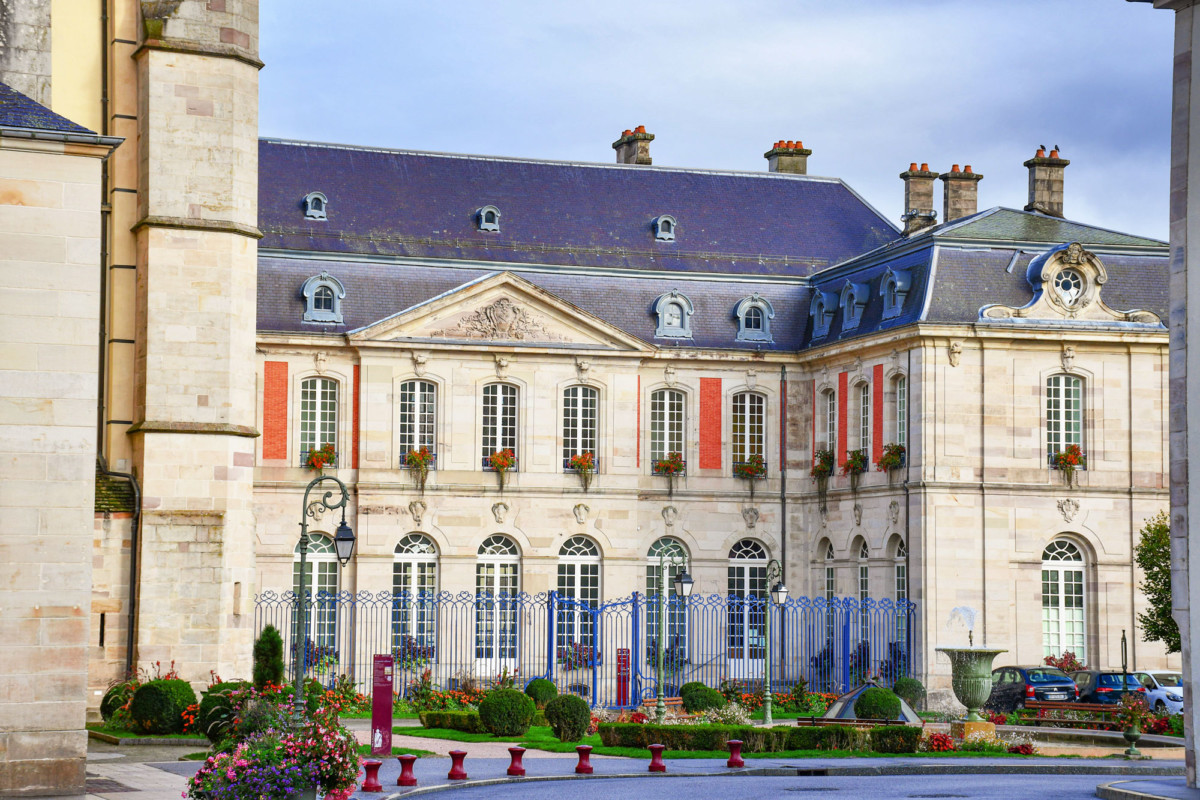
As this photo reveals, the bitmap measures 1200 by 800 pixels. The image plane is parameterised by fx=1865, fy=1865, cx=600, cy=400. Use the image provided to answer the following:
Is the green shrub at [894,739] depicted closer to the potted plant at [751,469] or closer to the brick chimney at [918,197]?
the potted plant at [751,469]

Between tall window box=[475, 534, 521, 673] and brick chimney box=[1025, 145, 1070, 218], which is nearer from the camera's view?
tall window box=[475, 534, 521, 673]

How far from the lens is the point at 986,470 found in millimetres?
34938

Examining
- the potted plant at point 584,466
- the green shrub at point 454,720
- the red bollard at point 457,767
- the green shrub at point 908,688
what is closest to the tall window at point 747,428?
the potted plant at point 584,466

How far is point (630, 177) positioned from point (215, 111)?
17829 millimetres

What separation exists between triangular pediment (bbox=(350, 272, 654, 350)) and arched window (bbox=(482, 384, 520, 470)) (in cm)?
105

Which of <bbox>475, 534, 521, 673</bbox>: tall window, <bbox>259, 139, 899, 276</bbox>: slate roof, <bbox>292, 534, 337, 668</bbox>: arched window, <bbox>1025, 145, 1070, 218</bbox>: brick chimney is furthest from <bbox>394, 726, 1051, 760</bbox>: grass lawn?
<bbox>1025, 145, 1070, 218</bbox>: brick chimney

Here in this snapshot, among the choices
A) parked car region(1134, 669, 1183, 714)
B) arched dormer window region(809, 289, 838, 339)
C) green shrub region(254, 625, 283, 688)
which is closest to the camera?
green shrub region(254, 625, 283, 688)

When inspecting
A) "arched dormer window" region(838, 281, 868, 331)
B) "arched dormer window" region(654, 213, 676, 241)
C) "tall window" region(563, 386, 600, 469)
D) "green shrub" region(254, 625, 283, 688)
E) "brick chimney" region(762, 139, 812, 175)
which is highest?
"brick chimney" region(762, 139, 812, 175)

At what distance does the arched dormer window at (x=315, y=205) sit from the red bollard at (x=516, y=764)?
19.9 meters

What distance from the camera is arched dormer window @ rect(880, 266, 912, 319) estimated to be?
3591 centimetres

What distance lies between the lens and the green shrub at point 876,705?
25797mm

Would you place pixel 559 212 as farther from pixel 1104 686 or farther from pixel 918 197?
pixel 1104 686

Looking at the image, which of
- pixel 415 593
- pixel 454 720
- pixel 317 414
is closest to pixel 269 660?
pixel 454 720

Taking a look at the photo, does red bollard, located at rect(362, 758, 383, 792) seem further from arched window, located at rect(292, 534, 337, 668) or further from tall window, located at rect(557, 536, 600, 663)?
tall window, located at rect(557, 536, 600, 663)
